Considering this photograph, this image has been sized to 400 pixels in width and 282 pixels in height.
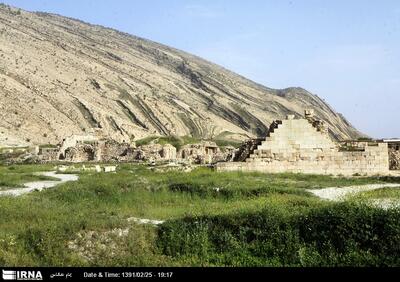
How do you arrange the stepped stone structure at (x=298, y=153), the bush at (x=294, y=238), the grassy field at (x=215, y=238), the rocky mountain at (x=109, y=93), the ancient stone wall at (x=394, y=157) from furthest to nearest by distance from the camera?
the rocky mountain at (x=109, y=93), the ancient stone wall at (x=394, y=157), the stepped stone structure at (x=298, y=153), the grassy field at (x=215, y=238), the bush at (x=294, y=238)

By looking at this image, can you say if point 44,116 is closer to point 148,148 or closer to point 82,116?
point 82,116

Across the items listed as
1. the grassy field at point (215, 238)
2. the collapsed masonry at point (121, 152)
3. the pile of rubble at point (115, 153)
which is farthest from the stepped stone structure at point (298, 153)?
the pile of rubble at point (115, 153)

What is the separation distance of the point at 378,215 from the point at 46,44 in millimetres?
105782

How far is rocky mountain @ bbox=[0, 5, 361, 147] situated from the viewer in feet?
242
